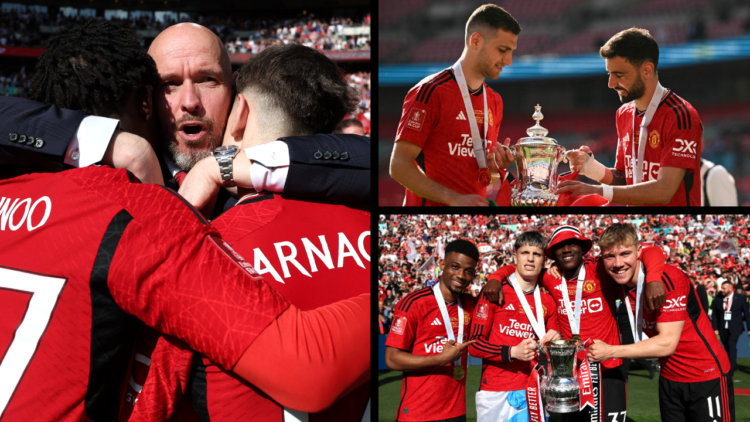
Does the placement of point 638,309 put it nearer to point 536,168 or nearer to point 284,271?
point 536,168

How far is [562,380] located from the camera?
1390mm

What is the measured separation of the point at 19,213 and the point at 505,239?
1121 mm

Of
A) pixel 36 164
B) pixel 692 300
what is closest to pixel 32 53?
pixel 36 164

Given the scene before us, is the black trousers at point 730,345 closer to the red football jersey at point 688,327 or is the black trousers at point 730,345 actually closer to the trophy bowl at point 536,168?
the red football jersey at point 688,327

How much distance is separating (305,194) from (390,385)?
52cm

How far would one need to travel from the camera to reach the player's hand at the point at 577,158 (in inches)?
59.8

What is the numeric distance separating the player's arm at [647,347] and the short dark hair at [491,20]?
886 mm

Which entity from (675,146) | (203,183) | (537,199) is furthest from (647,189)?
(203,183)

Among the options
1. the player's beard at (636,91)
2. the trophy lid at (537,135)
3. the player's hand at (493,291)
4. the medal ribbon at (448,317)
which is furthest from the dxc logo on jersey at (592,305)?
the player's beard at (636,91)

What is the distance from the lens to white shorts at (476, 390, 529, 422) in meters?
1.45

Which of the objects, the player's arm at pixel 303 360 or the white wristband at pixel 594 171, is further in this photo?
the white wristband at pixel 594 171

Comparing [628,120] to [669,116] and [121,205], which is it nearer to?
[669,116]

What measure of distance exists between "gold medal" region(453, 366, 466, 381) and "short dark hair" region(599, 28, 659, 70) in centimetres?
99

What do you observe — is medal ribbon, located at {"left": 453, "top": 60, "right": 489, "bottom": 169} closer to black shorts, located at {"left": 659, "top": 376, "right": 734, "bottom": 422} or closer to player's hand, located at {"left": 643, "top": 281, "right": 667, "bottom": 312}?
player's hand, located at {"left": 643, "top": 281, "right": 667, "bottom": 312}
